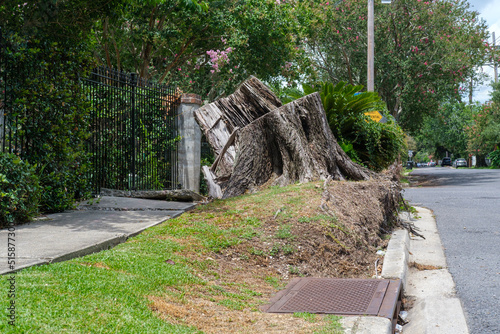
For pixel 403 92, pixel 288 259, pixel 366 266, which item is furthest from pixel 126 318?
pixel 403 92

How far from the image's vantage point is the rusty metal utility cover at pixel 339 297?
3.60 metres

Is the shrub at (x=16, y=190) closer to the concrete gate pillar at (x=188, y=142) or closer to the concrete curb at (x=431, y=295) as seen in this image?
the concrete curb at (x=431, y=295)

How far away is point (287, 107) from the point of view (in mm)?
8250

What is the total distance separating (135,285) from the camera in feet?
11.1

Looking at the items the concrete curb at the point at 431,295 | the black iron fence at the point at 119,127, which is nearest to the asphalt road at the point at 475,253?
the concrete curb at the point at 431,295

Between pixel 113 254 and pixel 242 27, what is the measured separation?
12.3 meters

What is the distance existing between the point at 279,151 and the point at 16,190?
466 cm

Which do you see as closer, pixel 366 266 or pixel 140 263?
pixel 140 263

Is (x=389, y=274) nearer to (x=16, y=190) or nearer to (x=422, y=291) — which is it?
(x=422, y=291)

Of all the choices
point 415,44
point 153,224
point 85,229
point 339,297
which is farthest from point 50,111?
point 415,44

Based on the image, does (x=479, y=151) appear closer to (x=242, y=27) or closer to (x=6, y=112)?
(x=242, y=27)

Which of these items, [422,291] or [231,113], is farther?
[231,113]

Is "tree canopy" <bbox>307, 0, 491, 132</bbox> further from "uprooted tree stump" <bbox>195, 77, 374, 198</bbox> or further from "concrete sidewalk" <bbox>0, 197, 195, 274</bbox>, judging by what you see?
"concrete sidewalk" <bbox>0, 197, 195, 274</bbox>

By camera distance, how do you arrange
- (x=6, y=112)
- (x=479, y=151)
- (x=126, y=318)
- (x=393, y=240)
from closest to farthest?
(x=126, y=318) → (x=6, y=112) → (x=393, y=240) → (x=479, y=151)
